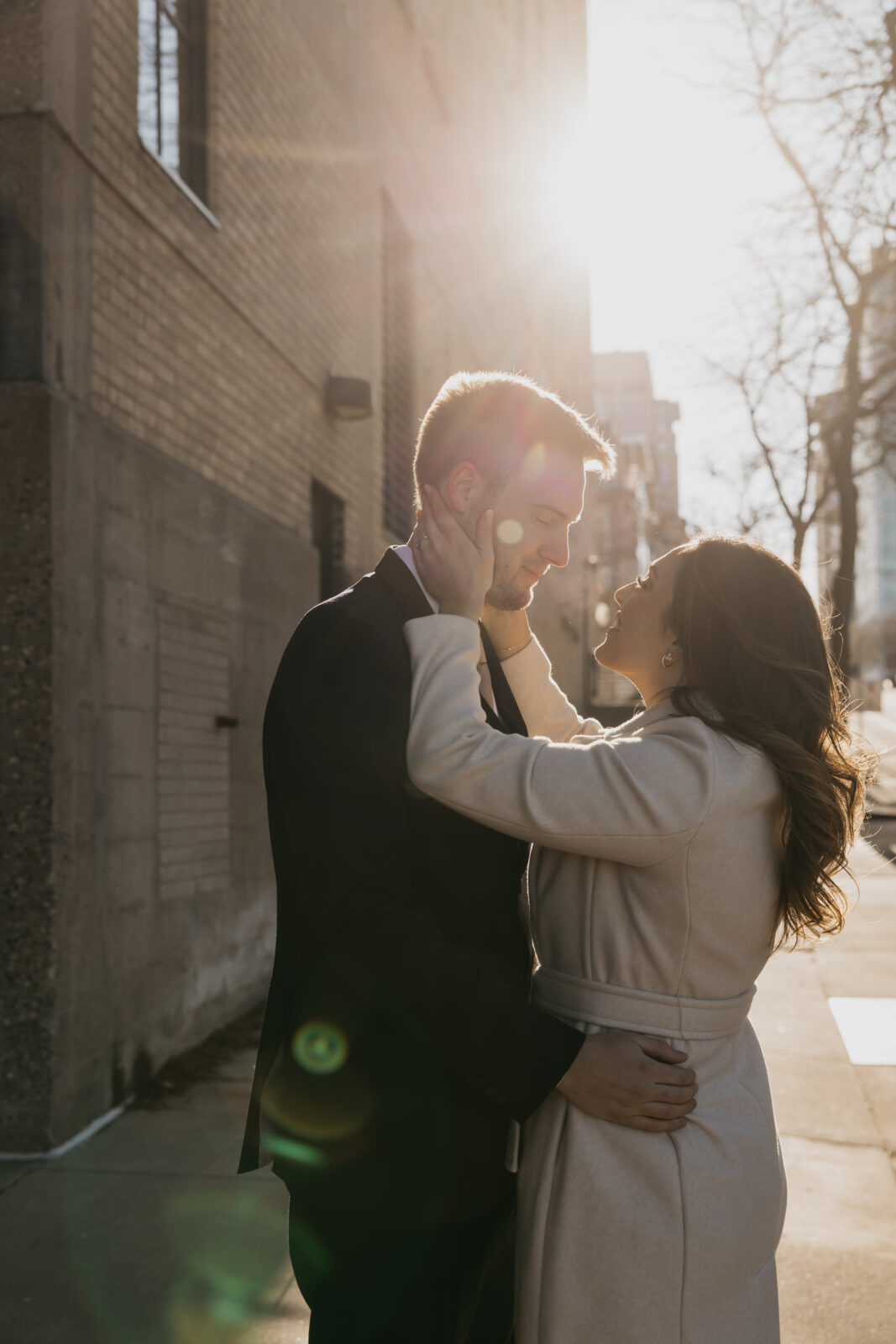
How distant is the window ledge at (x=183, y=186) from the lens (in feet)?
18.8

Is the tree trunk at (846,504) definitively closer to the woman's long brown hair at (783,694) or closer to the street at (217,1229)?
the street at (217,1229)

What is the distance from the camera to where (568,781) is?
1.90 metres

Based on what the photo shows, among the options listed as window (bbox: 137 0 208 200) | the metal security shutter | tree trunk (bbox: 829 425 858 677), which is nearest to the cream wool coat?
the metal security shutter

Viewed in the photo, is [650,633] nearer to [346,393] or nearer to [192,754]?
[192,754]

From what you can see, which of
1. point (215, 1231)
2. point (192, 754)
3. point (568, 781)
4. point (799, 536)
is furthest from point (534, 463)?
point (799, 536)

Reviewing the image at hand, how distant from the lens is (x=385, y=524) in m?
11.4

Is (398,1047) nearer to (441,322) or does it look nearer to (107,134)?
(107,134)

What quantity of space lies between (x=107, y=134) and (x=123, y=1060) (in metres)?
4.09

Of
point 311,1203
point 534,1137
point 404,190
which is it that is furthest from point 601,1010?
point 404,190

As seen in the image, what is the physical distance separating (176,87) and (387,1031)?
6.02m

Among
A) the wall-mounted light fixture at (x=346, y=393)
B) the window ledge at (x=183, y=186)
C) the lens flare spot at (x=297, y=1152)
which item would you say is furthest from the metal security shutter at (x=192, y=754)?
the lens flare spot at (x=297, y=1152)

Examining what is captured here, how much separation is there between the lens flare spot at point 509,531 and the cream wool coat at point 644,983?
34cm

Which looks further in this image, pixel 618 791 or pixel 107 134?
pixel 107 134

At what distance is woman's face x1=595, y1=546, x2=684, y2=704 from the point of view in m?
2.20
